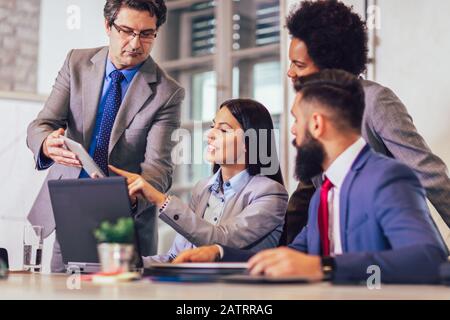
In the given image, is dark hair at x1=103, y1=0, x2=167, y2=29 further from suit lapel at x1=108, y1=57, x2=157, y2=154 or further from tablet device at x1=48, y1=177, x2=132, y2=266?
tablet device at x1=48, y1=177, x2=132, y2=266

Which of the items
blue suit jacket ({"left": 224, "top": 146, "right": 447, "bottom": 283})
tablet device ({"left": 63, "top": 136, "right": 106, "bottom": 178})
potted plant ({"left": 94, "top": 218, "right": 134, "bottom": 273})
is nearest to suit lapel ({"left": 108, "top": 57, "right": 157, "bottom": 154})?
tablet device ({"left": 63, "top": 136, "right": 106, "bottom": 178})

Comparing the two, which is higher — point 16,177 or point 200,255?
point 16,177

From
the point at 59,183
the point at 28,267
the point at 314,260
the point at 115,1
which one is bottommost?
the point at 28,267

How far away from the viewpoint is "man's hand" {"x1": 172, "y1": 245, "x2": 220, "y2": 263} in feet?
5.50

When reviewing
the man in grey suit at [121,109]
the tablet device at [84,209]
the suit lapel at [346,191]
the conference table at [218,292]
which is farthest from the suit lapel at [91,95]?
the conference table at [218,292]

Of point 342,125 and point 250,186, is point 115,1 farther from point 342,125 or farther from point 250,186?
point 342,125

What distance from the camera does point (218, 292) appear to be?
106 centimetres

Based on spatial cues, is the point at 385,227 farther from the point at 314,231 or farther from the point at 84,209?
the point at 84,209

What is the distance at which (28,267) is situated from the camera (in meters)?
2.21

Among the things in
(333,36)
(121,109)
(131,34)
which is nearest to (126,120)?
(121,109)

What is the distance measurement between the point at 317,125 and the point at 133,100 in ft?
3.70

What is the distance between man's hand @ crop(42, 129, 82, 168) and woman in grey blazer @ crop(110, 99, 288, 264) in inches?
7.5
